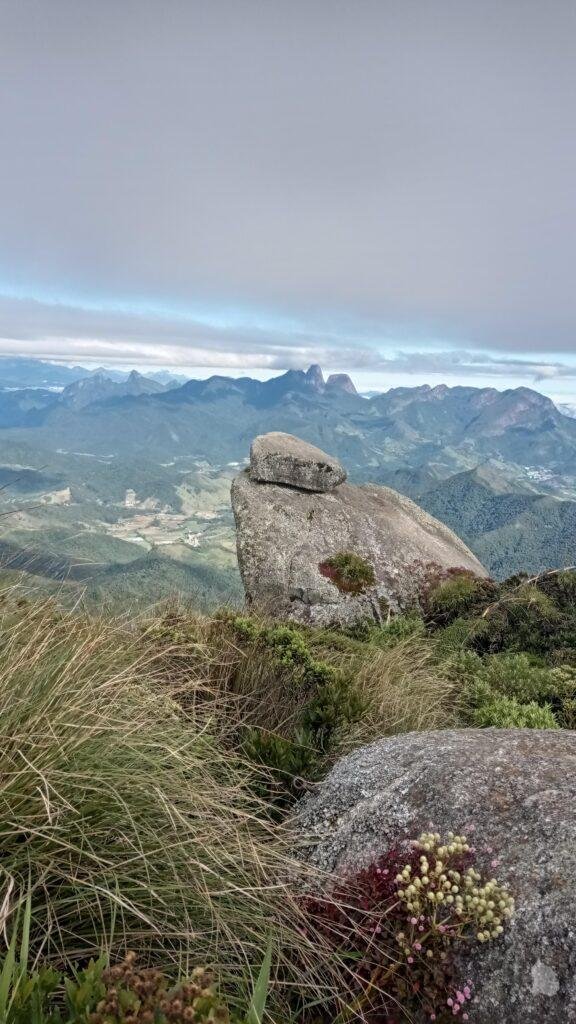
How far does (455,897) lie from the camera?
336 cm

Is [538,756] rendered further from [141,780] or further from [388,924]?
[141,780]

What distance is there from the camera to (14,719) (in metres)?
3.74

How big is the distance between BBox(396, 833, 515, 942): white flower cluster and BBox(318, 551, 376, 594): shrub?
→ 13.4 m

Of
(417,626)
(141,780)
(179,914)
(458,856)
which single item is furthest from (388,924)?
(417,626)

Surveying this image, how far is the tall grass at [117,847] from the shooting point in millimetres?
3100

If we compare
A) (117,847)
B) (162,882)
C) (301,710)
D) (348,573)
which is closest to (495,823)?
(162,882)

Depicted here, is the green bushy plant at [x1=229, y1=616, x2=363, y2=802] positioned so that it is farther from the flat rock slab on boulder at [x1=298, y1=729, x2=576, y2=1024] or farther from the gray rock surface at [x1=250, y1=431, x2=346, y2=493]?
the gray rock surface at [x1=250, y1=431, x2=346, y2=493]

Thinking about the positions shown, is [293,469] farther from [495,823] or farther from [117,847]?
[117,847]

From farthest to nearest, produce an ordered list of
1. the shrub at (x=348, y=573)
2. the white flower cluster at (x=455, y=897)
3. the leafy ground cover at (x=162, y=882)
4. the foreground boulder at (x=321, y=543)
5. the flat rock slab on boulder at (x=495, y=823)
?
1. the shrub at (x=348, y=573)
2. the foreground boulder at (x=321, y=543)
3. the white flower cluster at (x=455, y=897)
4. the flat rock slab on boulder at (x=495, y=823)
5. the leafy ground cover at (x=162, y=882)

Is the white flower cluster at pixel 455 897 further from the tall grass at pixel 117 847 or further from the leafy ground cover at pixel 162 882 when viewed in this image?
the tall grass at pixel 117 847

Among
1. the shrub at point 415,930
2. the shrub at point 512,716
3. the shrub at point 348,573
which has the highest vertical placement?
the shrub at point 415,930

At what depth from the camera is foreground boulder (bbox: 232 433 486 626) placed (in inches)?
662

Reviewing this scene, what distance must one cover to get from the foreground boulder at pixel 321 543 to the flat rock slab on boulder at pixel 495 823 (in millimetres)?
10635

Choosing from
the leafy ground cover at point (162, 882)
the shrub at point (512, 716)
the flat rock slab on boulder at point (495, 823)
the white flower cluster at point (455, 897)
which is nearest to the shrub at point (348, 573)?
the shrub at point (512, 716)
